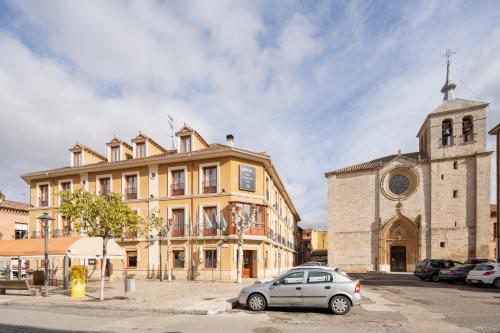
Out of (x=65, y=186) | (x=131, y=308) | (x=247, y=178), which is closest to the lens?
(x=131, y=308)

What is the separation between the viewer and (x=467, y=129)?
36844 millimetres

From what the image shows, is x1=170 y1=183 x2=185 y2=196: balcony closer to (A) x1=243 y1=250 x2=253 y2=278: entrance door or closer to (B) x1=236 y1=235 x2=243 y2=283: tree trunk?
(B) x1=236 y1=235 x2=243 y2=283: tree trunk

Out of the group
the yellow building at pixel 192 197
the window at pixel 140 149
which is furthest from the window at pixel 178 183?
the window at pixel 140 149

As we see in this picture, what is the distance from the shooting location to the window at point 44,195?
2988 cm

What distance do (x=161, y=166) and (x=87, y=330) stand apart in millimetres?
17933

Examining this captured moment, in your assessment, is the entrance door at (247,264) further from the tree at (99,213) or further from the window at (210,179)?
the tree at (99,213)

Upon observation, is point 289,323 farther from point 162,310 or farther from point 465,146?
point 465,146

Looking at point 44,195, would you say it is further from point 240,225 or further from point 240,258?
point 240,258

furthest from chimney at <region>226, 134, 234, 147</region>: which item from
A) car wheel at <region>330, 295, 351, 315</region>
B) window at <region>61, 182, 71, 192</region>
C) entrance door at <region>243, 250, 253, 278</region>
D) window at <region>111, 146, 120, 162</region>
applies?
car wheel at <region>330, 295, 351, 315</region>

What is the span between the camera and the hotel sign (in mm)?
24172

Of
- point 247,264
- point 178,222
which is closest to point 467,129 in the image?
point 247,264

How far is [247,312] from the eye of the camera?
10.9 metres

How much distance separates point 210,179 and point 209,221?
3.04m

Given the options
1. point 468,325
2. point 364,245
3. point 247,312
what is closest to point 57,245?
point 247,312
